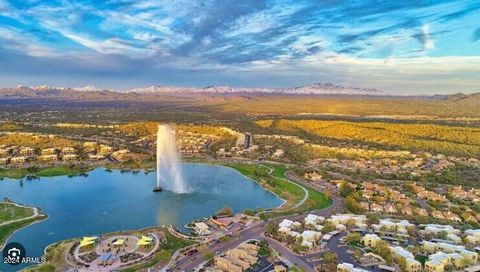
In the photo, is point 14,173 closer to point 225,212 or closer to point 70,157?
point 70,157

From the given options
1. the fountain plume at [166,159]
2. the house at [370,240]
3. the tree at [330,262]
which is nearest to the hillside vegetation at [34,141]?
the fountain plume at [166,159]

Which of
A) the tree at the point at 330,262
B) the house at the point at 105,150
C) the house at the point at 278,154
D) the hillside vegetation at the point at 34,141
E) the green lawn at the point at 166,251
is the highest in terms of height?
the hillside vegetation at the point at 34,141

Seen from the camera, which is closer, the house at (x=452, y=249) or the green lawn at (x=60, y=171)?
the house at (x=452, y=249)

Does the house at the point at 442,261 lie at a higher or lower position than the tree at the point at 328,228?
lower

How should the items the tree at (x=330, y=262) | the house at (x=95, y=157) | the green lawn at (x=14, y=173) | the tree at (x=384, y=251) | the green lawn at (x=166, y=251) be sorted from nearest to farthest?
the tree at (x=330, y=262) < the green lawn at (x=166, y=251) < the tree at (x=384, y=251) < the green lawn at (x=14, y=173) < the house at (x=95, y=157)

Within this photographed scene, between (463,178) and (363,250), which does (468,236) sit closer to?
(363,250)

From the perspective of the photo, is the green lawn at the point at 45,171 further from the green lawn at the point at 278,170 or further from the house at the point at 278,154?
Answer: the house at the point at 278,154
